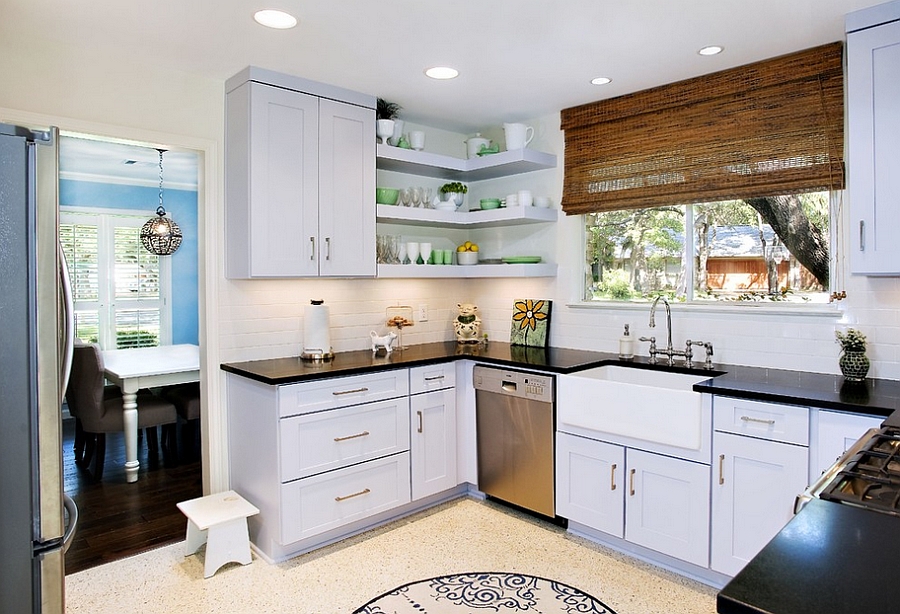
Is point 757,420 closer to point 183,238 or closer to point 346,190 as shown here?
point 346,190

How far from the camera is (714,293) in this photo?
3396 millimetres

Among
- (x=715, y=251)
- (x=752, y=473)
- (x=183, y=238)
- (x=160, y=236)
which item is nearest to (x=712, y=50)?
(x=715, y=251)

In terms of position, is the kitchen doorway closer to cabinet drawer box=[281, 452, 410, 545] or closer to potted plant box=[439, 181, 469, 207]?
cabinet drawer box=[281, 452, 410, 545]

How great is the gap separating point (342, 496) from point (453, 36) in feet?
7.52

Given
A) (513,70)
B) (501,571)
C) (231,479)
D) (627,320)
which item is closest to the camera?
(501,571)

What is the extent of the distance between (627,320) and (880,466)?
2233mm

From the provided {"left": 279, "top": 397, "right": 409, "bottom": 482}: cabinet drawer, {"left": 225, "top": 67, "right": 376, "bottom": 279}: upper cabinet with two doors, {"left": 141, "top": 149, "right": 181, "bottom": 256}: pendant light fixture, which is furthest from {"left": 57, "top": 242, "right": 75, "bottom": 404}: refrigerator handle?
{"left": 141, "top": 149, "right": 181, "bottom": 256}: pendant light fixture

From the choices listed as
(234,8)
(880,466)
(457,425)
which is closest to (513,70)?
(234,8)

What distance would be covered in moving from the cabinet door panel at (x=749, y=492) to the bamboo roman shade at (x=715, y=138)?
130 cm

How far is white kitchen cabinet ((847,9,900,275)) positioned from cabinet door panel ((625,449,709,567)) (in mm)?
1141

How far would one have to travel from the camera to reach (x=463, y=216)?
13.3 feet

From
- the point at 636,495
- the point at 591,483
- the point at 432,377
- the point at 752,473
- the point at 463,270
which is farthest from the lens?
the point at 463,270

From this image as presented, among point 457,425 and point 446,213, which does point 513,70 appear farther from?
point 457,425

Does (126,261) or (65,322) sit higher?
(126,261)
